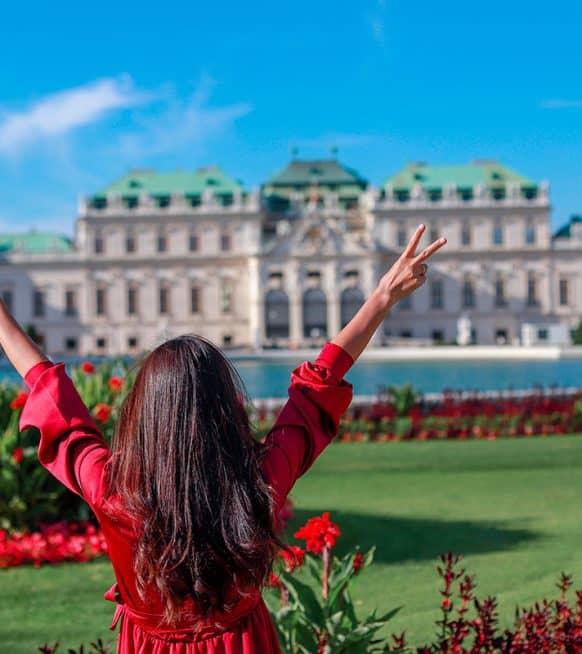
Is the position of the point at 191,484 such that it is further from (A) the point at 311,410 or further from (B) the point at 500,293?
(B) the point at 500,293

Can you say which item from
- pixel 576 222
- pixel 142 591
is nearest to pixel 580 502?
pixel 142 591

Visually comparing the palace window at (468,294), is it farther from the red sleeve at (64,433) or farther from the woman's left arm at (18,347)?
the red sleeve at (64,433)

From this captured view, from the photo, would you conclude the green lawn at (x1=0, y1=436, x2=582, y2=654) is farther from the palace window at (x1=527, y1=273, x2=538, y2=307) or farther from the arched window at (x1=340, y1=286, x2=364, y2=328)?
the palace window at (x1=527, y1=273, x2=538, y2=307)

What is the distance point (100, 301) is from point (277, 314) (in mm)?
11026

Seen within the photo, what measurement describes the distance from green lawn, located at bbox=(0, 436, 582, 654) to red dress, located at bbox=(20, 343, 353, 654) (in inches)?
101

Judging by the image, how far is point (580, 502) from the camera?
7.41 metres

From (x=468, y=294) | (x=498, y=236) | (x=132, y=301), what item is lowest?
(x=132, y=301)

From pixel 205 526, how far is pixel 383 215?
185 feet

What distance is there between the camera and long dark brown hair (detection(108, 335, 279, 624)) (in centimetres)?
179

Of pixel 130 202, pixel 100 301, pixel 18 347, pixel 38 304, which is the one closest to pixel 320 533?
pixel 18 347

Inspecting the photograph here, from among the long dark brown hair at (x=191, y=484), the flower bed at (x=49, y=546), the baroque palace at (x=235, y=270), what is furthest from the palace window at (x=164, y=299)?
the long dark brown hair at (x=191, y=484)

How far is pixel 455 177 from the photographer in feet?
196

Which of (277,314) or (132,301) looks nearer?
(277,314)

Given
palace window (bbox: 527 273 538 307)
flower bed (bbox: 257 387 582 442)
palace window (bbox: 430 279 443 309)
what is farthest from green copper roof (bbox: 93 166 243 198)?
flower bed (bbox: 257 387 582 442)
